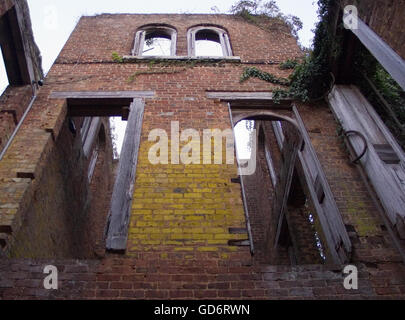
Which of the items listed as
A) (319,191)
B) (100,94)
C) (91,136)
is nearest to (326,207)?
(319,191)

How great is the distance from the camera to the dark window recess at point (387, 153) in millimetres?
4516

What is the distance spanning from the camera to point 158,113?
18.4 ft

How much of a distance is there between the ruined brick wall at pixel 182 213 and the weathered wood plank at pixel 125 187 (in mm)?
103

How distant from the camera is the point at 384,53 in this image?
4109mm

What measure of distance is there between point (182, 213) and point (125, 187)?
88 centimetres

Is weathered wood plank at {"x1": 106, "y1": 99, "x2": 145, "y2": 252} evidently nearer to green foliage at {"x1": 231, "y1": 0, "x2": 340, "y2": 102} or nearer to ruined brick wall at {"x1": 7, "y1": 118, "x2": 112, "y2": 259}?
ruined brick wall at {"x1": 7, "y1": 118, "x2": 112, "y2": 259}

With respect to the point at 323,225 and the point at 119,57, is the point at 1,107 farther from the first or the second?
the point at 323,225

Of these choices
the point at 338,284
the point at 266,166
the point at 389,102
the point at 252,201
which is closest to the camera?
the point at 338,284

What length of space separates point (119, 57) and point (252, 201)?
734 cm

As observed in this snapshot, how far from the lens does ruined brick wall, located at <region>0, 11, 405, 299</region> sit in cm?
329

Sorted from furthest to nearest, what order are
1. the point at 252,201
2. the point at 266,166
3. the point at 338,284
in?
1. the point at 252,201
2. the point at 266,166
3. the point at 338,284

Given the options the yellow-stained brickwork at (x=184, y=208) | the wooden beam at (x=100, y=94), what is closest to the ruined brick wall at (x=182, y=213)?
the yellow-stained brickwork at (x=184, y=208)

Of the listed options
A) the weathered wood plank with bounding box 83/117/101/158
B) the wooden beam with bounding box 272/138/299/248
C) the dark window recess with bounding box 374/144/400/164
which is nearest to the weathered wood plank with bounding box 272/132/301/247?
the wooden beam with bounding box 272/138/299/248
